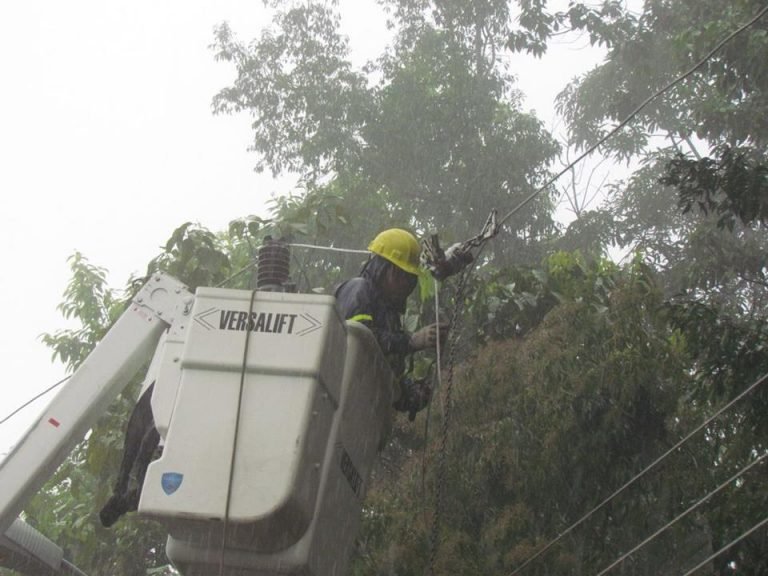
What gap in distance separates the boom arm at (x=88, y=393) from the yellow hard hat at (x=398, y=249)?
0.87 metres

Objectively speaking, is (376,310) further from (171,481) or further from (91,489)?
(91,489)

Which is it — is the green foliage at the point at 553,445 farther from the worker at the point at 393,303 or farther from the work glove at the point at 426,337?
the work glove at the point at 426,337

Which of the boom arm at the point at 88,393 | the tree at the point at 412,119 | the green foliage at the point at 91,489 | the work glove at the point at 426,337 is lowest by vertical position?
the boom arm at the point at 88,393

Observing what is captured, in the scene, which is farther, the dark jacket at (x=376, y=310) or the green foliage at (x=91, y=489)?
the green foliage at (x=91, y=489)

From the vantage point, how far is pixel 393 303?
4508mm

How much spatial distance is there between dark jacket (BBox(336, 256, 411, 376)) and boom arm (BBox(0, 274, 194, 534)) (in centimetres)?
61

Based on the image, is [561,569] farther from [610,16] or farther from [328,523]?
[610,16]

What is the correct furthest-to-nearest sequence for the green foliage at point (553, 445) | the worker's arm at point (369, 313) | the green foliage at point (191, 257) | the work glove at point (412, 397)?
the green foliage at point (191, 257) → the green foliage at point (553, 445) → the work glove at point (412, 397) → the worker's arm at point (369, 313)

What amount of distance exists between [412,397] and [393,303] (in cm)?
38

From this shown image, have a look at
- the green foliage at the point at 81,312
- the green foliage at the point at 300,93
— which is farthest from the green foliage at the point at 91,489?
the green foliage at the point at 300,93

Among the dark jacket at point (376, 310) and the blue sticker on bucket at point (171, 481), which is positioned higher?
the dark jacket at point (376, 310)

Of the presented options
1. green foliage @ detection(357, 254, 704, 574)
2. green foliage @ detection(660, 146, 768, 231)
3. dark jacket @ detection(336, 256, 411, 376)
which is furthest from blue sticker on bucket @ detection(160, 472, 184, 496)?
green foliage @ detection(660, 146, 768, 231)

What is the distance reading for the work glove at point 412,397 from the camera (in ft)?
14.4

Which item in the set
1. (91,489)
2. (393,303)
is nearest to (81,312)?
(91,489)
